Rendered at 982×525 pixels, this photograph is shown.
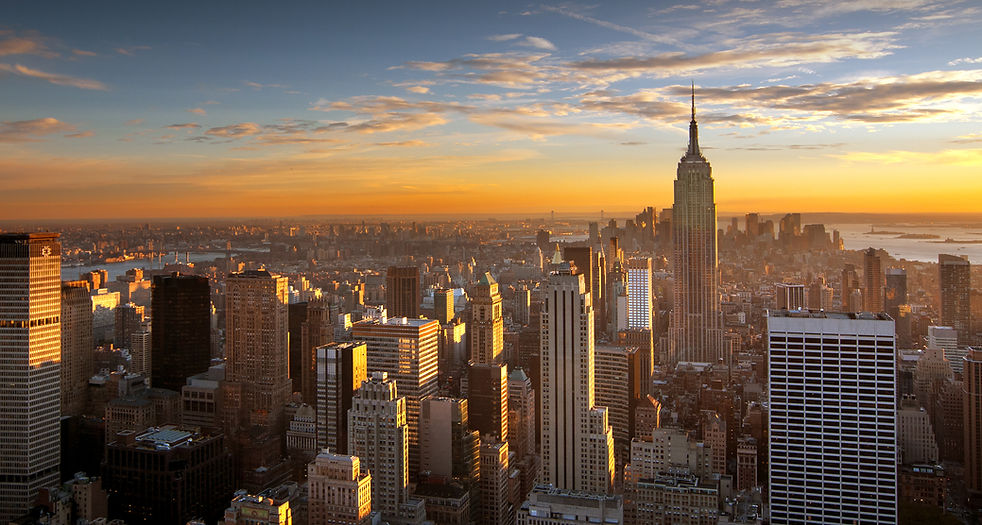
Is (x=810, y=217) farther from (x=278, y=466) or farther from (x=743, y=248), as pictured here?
(x=278, y=466)

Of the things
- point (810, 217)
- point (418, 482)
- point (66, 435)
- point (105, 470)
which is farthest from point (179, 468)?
point (810, 217)

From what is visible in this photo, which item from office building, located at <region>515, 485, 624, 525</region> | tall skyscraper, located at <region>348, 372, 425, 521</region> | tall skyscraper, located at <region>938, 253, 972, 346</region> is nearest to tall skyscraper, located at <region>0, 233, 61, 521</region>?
tall skyscraper, located at <region>348, 372, 425, 521</region>

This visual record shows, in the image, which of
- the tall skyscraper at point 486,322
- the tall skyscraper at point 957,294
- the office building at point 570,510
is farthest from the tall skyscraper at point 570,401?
the tall skyscraper at point 957,294

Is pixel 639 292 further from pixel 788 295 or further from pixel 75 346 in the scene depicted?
pixel 75 346

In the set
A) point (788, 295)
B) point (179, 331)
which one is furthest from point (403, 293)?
point (788, 295)

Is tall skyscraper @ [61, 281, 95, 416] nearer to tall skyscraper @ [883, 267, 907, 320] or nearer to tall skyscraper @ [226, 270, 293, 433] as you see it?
tall skyscraper @ [226, 270, 293, 433]

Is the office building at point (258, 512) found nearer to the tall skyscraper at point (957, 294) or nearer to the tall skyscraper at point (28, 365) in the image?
the tall skyscraper at point (28, 365)
